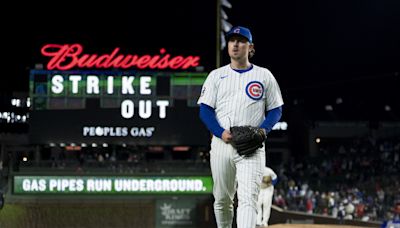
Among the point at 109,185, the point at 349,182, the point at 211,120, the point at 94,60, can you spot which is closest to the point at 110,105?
the point at 94,60

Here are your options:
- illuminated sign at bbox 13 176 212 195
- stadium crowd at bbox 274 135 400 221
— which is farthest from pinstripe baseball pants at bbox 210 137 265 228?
illuminated sign at bbox 13 176 212 195

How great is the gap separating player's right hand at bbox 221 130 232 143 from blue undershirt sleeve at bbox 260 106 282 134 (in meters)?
0.27

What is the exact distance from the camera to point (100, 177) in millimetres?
23328

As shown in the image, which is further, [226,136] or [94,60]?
[94,60]

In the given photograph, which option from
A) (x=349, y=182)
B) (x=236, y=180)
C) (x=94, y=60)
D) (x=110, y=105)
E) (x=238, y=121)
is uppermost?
(x=94, y=60)

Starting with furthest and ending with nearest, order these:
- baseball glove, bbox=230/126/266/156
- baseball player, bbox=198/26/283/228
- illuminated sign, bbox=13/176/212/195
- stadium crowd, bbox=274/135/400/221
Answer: stadium crowd, bbox=274/135/400/221, illuminated sign, bbox=13/176/212/195, baseball player, bbox=198/26/283/228, baseball glove, bbox=230/126/266/156

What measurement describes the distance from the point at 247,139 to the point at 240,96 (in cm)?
36

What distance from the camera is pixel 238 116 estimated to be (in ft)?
17.1

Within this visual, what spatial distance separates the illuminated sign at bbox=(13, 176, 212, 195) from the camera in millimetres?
22719

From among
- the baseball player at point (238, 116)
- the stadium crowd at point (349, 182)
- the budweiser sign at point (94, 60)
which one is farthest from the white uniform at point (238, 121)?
the budweiser sign at point (94, 60)

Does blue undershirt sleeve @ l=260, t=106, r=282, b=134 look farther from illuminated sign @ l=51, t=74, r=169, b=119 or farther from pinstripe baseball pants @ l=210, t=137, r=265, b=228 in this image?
illuminated sign @ l=51, t=74, r=169, b=119

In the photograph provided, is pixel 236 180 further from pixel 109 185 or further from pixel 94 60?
pixel 94 60

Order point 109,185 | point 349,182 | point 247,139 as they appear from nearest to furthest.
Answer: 1. point 247,139
2. point 109,185
3. point 349,182

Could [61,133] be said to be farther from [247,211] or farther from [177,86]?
[247,211]
